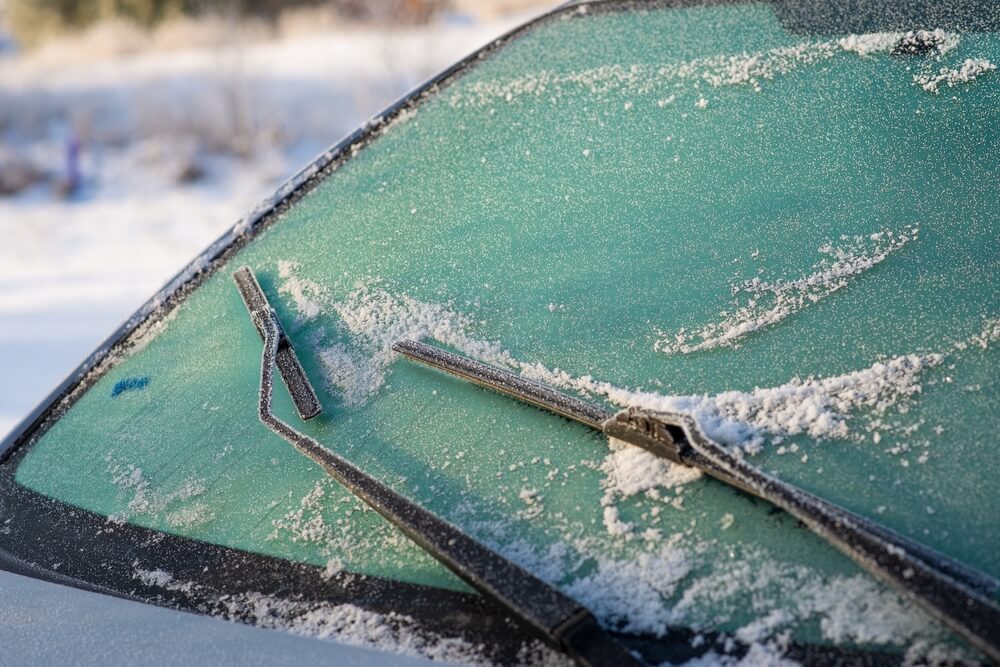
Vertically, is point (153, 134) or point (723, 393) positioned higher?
point (723, 393)

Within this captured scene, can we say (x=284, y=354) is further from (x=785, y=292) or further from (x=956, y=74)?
(x=956, y=74)

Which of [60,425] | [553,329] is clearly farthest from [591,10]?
[60,425]

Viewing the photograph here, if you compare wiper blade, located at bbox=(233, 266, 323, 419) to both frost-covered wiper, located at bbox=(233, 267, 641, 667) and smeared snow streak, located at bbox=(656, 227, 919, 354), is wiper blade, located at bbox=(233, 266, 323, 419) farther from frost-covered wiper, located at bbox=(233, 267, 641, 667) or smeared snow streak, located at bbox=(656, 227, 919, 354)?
smeared snow streak, located at bbox=(656, 227, 919, 354)

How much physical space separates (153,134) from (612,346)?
939cm

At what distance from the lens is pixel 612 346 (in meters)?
1.75

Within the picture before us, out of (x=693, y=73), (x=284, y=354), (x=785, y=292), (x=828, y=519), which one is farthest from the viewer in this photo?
(x=693, y=73)

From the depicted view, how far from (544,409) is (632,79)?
95cm

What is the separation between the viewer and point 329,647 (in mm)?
1358

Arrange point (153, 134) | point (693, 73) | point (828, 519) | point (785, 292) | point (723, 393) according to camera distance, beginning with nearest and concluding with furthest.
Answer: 1. point (828, 519)
2. point (723, 393)
3. point (785, 292)
4. point (693, 73)
5. point (153, 134)

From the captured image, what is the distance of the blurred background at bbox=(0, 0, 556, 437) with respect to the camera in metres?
6.59

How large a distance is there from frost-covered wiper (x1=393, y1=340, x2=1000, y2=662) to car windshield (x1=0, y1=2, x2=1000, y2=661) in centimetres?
3

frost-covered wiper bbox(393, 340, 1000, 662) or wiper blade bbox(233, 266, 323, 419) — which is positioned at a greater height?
frost-covered wiper bbox(393, 340, 1000, 662)

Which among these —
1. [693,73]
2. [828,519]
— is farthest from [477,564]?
[693,73]

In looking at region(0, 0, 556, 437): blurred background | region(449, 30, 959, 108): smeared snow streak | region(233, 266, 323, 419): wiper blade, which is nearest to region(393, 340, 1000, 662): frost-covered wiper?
region(233, 266, 323, 419): wiper blade
